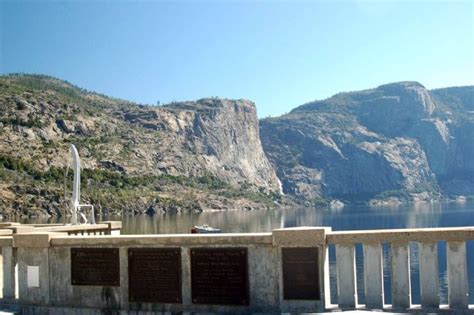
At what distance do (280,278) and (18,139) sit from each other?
6318 inches

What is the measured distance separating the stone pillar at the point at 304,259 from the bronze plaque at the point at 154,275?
205 centimetres

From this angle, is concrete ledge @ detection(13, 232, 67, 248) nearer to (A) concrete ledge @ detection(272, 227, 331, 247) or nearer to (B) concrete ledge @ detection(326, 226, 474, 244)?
(A) concrete ledge @ detection(272, 227, 331, 247)

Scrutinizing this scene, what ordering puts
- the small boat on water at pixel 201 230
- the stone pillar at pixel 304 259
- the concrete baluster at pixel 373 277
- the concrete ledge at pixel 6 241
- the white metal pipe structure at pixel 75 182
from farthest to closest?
1. the small boat on water at pixel 201 230
2. the white metal pipe structure at pixel 75 182
3. the concrete ledge at pixel 6 241
4. the stone pillar at pixel 304 259
5. the concrete baluster at pixel 373 277

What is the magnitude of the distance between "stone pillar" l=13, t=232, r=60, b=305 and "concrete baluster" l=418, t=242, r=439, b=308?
7.49 m

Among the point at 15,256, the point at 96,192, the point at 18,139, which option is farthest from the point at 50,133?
the point at 15,256

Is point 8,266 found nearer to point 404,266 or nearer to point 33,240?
point 33,240

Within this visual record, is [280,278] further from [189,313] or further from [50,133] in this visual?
[50,133]

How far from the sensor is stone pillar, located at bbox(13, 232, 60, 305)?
40.0 feet

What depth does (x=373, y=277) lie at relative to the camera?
10320 millimetres

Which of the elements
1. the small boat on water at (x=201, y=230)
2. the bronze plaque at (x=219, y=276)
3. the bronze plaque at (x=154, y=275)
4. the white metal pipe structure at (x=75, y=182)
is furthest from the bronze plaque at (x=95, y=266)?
the small boat on water at (x=201, y=230)

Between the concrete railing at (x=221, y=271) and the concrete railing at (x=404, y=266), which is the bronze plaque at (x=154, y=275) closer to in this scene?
the concrete railing at (x=221, y=271)

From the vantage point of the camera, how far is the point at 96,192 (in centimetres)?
15600

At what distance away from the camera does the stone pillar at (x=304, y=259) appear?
34.1ft

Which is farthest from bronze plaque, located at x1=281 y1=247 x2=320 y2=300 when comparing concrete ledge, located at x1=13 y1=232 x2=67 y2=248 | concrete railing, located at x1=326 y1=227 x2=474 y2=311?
concrete ledge, located at x1=13 y1=232 x2=67 y2=248
